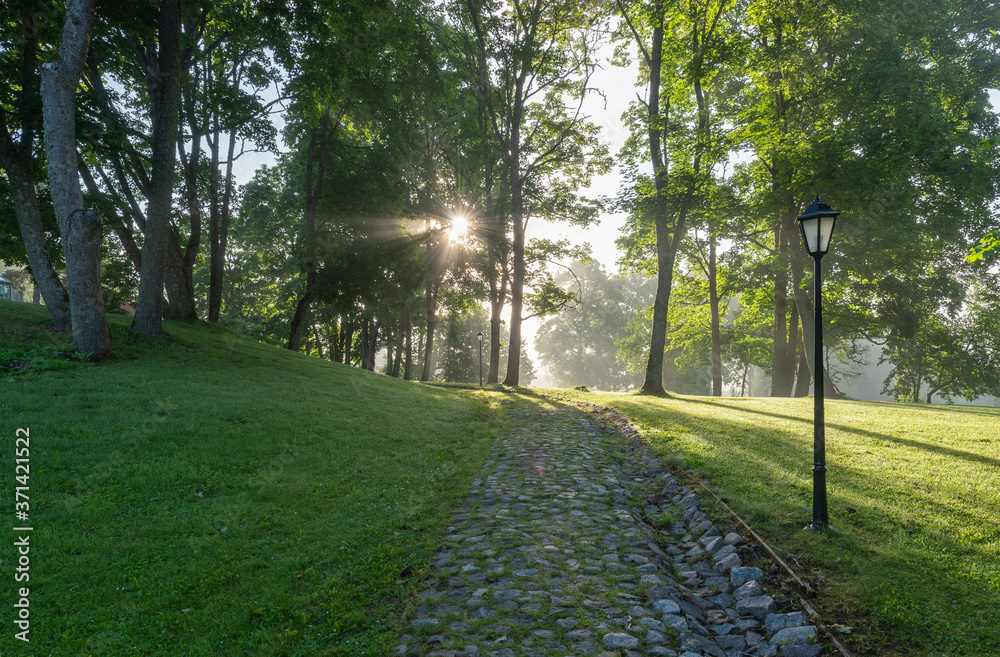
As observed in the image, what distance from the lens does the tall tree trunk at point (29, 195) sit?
40.3 feet

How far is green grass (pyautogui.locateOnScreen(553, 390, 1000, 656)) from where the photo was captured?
394cm

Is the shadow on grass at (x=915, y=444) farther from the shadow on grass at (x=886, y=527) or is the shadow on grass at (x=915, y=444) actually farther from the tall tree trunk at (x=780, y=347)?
the tall tree trunk at (x=780, y=347)

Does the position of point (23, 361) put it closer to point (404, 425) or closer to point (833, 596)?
point (404, 425)

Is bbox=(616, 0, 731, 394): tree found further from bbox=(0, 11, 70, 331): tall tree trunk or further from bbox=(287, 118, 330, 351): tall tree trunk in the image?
bbox=(0, 11, 70, 331): tall tree trunk

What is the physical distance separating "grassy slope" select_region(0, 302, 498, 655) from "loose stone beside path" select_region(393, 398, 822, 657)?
1.74 feet

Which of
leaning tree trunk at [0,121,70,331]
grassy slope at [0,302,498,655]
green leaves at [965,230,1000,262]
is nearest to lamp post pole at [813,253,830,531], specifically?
green leaves at [965,230,1000,262]

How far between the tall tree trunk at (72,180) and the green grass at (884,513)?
43.2 ft

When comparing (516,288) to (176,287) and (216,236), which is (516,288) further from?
(176,287)

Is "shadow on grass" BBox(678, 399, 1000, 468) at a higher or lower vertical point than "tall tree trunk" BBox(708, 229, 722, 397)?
lower

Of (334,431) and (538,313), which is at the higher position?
(538,313)

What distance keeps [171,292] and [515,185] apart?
16.0 metres

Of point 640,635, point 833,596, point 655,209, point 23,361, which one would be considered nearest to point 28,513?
point 640,635

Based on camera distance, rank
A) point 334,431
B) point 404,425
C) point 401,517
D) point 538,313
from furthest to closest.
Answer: point 538,313 → point 404,425 → point 334,431 → point 401,517

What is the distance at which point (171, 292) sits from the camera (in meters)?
19.2
